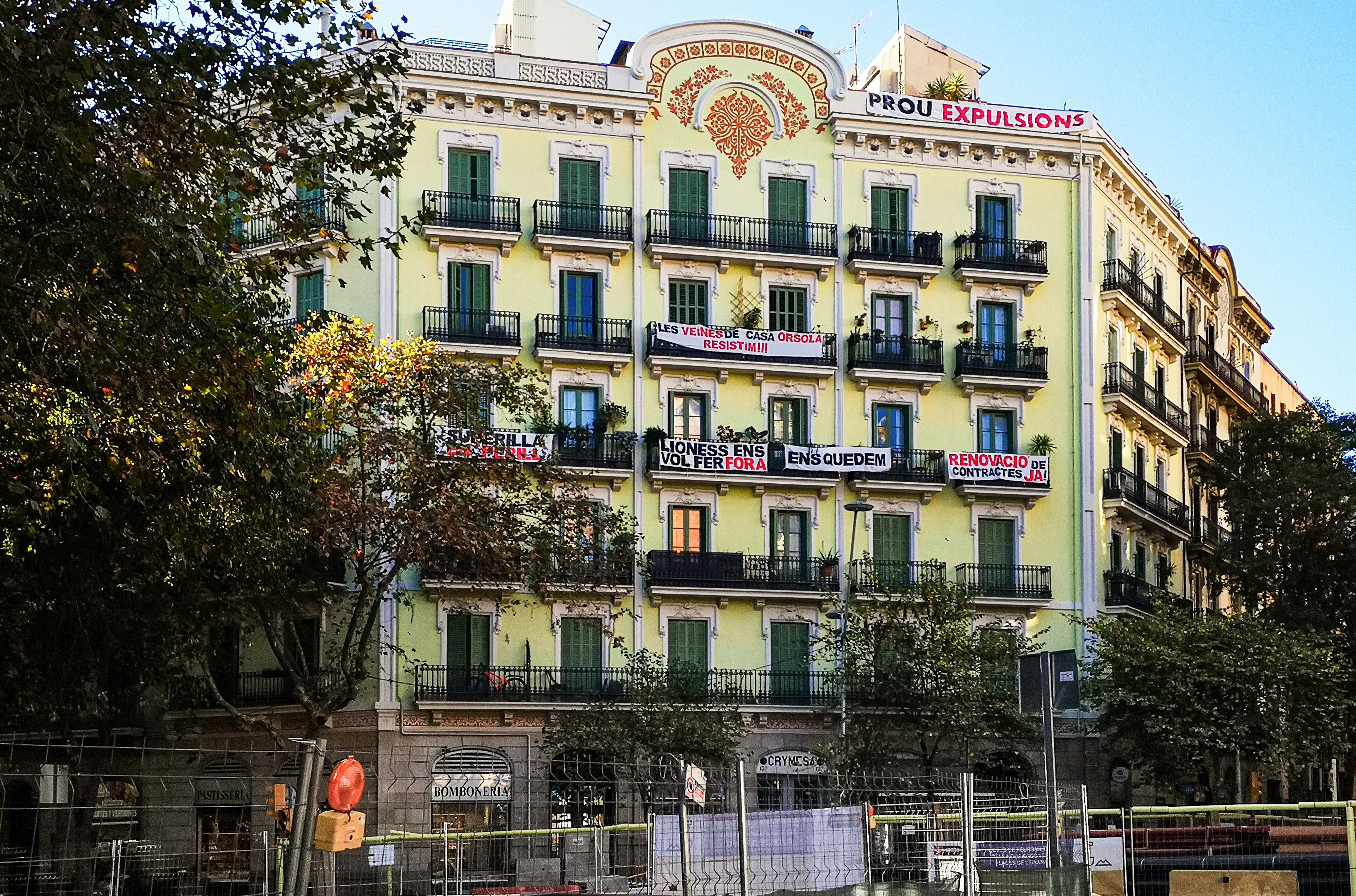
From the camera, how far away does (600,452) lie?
4791cm

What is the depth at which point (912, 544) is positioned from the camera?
50.0 meters

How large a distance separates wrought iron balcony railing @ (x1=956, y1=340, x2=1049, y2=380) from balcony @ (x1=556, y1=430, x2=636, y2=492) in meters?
9.74

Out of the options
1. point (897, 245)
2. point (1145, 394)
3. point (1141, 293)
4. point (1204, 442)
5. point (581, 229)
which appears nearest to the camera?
point (581, 229)

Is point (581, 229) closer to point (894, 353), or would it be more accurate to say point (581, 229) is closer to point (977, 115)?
point (894, 353)

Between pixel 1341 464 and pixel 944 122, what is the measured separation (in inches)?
610

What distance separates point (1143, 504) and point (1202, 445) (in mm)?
8372

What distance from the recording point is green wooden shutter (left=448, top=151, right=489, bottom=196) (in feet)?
158

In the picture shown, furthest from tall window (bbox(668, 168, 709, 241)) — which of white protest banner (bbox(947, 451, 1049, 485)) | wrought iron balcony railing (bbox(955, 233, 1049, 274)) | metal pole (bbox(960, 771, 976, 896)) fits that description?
metal pole (bbox(960, 771, 976, 896))

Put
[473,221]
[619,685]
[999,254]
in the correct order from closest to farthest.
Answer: [619,685] → [473,221] → [999,254]

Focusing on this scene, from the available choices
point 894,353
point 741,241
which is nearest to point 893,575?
point 894,353

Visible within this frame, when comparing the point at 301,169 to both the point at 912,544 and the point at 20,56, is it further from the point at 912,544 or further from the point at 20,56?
the point at 912,544

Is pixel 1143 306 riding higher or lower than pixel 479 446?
higher

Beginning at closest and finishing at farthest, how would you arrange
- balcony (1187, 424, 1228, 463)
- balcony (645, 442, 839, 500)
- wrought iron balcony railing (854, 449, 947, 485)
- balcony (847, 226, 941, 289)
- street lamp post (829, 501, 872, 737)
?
street lamp post (829, 501, 872, 737), balcony (645, 442, 839, 500), wrought iron balcony railing (854, 449, 947, 485), balcony (847, 226, 941, 289), balcony (1187, 424, 1228, 463)

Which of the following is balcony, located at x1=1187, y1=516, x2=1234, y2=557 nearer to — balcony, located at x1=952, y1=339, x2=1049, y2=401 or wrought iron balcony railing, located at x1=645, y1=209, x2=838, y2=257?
balcony, located at x1=952, y1=339, x2=1049, y2=401
